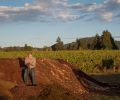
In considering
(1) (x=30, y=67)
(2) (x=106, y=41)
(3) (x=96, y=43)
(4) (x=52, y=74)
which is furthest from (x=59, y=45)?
(1) (x=30, y=67)

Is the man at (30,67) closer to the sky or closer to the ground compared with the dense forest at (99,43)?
closer to the ground

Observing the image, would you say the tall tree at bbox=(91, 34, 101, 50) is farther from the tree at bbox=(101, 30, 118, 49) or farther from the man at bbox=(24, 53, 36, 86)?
the man at bbox=(24, 53, 36, 86)

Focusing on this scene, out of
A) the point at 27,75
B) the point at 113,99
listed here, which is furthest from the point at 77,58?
the point at 113,99

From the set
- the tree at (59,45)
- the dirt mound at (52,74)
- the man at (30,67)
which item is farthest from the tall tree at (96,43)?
the man at (30,67)

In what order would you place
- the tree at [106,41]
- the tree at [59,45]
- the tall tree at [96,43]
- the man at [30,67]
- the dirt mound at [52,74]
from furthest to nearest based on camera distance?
the tree at [59,45] → the tall tree at [96,43] → the tree at [106,41] → the dirt mound at [52,74] → the man at [30,67]

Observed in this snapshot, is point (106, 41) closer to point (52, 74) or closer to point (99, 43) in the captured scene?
point (99, 43)

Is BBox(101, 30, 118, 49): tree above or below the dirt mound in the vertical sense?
Answer: above

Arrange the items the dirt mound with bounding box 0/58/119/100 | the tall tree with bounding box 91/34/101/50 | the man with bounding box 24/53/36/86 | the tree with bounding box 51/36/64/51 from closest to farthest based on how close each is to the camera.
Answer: the man with bounding box 24/53/36/86, the dirt mound with bounding box 0/58/119/100, the tall tree with bounding box 91/34/101/50, the tree with bounding box 51/36/64/51

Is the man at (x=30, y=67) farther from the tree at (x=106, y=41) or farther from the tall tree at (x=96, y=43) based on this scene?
the tall tree at (x=96, y=43)

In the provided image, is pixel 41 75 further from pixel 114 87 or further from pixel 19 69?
pixel 114 87

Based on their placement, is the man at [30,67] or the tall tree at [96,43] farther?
the tall tree at [96,43]

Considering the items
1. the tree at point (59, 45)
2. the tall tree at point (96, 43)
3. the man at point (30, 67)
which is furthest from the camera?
the tree at point (59, 45)

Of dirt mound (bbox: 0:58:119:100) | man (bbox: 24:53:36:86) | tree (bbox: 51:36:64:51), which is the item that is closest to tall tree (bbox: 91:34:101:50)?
tree (bbox: 51:36:64:51)

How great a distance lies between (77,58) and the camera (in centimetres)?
5294
